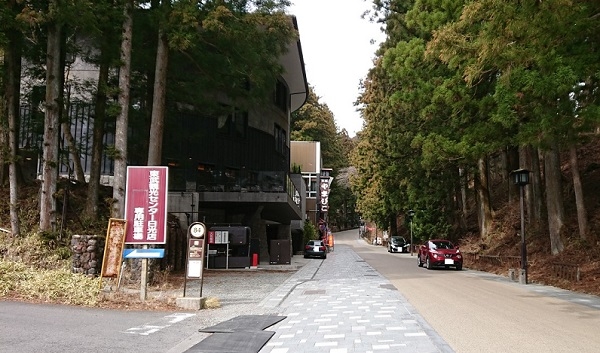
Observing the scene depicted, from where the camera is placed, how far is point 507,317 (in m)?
9.67

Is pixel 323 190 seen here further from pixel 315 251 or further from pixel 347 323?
pixel 347 323

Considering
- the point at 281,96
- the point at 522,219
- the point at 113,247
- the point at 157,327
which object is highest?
the point at 281,96

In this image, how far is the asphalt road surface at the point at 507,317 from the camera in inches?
286

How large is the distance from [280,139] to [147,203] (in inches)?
934

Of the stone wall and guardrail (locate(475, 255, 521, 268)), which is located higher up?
the stone wall

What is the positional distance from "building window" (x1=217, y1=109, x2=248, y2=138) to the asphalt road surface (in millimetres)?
15386

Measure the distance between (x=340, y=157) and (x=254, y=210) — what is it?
66281 millimetres

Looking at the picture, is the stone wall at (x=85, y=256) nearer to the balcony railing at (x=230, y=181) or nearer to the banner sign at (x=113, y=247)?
the banner sign at (x=113, y=247)

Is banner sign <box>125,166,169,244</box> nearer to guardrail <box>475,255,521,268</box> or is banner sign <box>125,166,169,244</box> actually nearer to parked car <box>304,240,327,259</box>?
guardrail <box>475,255,521,268</box>

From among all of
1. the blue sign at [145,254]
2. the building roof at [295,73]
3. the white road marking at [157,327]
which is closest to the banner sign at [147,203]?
the blue sign at [145,254]

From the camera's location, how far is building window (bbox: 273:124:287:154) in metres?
34.0

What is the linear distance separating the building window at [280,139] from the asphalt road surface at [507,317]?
19385mm

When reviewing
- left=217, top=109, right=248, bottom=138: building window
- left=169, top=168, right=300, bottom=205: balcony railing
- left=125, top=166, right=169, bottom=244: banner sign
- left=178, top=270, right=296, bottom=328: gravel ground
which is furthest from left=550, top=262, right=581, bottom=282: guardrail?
left=217, top=109, right=248, bottom=138: building window

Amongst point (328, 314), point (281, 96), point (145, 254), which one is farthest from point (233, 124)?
point (328, 314)
